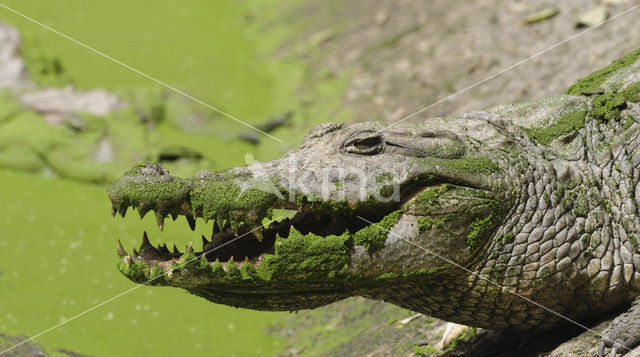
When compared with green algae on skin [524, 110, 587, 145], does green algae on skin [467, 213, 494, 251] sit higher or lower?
lower

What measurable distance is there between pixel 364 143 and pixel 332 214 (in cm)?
50

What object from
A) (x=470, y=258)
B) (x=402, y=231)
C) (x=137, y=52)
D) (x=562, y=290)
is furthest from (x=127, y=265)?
(x=137, y=52)

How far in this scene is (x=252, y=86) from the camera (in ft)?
52.7

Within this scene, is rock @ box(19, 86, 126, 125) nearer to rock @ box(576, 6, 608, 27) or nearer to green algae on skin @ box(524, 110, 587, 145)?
rock @ box(576, 6, 608, 27)

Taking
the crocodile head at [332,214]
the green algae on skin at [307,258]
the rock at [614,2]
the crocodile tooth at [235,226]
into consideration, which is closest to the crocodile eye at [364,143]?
the crocodile head at [332,214]

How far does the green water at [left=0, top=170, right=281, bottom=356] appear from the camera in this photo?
8.49m

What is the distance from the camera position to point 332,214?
5.29 meters

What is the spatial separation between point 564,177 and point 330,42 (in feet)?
36.6

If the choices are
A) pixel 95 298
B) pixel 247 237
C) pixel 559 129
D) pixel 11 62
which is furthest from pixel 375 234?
pixel 11 62

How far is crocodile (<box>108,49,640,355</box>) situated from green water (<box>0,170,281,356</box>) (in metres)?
3.48

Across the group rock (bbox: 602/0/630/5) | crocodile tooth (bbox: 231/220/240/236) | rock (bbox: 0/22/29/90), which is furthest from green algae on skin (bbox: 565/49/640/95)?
rock (bbox: 0/22/29/90)

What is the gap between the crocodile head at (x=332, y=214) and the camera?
4.96 metres

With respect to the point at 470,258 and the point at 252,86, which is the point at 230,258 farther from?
the point at 252,86

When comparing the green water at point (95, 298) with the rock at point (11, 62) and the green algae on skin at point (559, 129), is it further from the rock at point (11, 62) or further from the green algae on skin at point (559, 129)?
the green algae on skin at point (559, 129)
